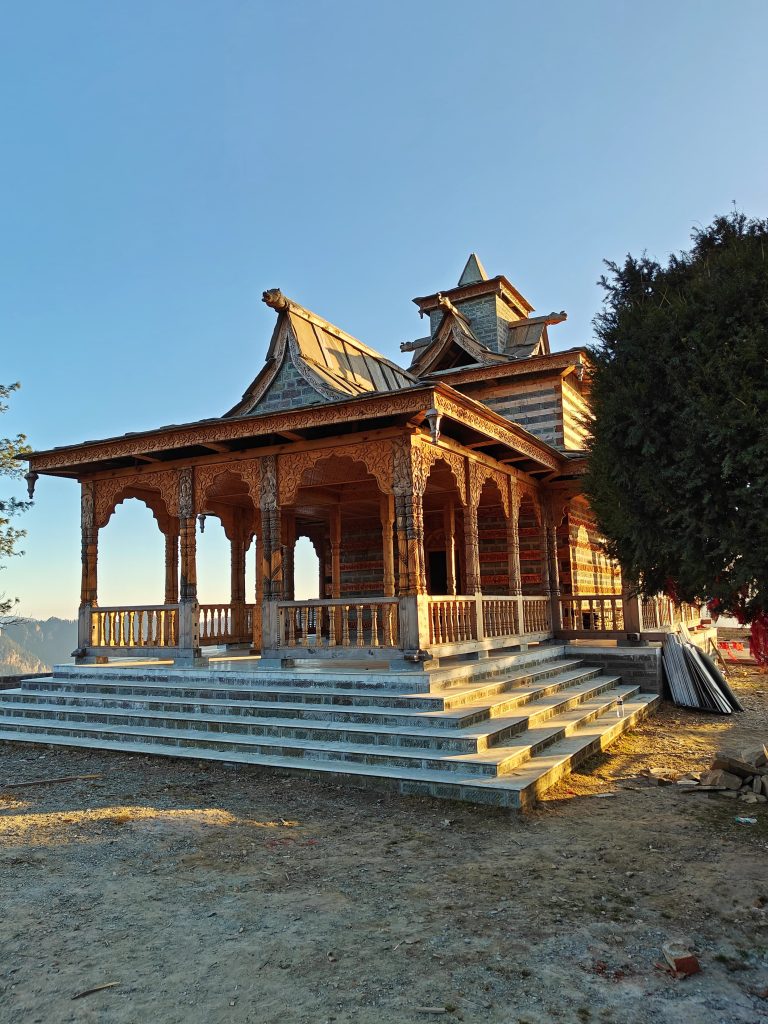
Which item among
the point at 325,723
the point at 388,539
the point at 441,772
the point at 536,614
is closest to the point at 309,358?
the point at 388,539

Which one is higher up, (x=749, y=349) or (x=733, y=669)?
(x=749, y=349)

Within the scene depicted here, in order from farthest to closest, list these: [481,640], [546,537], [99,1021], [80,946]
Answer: [546,537]
[481,640]
[80,946]
[99,1021]

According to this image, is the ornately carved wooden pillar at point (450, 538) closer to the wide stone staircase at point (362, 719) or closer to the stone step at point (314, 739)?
the wide stone staircase at point (362, 719)

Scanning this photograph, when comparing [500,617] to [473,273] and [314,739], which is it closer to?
[314,739]

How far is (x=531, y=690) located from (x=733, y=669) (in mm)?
11688

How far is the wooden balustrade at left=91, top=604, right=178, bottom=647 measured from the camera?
494 inches

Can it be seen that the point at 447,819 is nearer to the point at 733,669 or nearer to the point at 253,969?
the point at 253,969

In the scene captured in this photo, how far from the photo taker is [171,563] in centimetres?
1484

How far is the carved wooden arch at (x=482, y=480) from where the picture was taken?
12.1 metres

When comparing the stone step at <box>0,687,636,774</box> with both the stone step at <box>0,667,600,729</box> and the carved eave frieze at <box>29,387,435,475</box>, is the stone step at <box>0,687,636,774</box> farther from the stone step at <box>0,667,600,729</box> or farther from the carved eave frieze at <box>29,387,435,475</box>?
the carved eave frieze at <box>29,387,435,475</box>

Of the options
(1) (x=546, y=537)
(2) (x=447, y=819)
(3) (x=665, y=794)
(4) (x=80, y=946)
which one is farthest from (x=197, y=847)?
(1) (x=546, y=537)

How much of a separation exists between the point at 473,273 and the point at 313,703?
1627cm

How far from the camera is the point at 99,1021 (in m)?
3.27

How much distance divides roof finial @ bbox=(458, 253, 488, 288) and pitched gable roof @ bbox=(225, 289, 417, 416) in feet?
28.4
